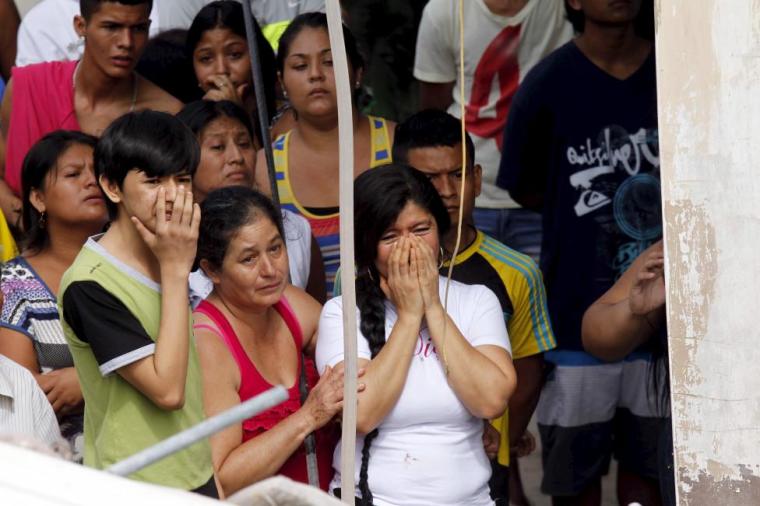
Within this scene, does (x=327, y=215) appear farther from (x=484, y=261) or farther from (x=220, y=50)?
(x=220, y=50)

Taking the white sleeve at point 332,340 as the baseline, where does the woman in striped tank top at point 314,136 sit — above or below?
above

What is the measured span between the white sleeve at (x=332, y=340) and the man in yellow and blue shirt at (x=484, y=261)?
57cm

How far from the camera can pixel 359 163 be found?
172 inches

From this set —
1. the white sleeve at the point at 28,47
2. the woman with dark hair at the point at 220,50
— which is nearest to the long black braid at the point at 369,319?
the woman with dark hair at the point at 220,50

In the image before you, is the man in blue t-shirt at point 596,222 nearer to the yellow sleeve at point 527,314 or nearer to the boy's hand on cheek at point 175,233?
the yellow sleeve at point 527,314

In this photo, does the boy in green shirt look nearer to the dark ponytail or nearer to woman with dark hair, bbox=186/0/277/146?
the dark ponytail

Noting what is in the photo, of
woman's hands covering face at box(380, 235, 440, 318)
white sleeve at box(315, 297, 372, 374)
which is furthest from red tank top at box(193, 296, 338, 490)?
woman's hands covering face at box(380, 235, 440, 318)

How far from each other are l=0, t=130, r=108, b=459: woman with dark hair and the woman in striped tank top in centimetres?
64

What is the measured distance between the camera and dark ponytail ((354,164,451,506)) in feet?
11.1

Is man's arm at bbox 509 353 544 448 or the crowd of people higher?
the crowd of people

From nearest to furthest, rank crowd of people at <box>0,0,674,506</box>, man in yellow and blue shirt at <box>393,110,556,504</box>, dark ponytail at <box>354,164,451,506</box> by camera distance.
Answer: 1. crowd of people at <box>0,0,674,506</box>
2. dark ponytail at <box>354,164,451,506</box>
3. man in yellow and blue shirt at <box>393,110,556,504</box>

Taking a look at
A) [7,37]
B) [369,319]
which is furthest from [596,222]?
[7,37]

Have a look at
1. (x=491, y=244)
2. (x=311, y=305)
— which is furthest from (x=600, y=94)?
(x=311, y=305)

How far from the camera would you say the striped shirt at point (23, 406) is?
3.14 meters
